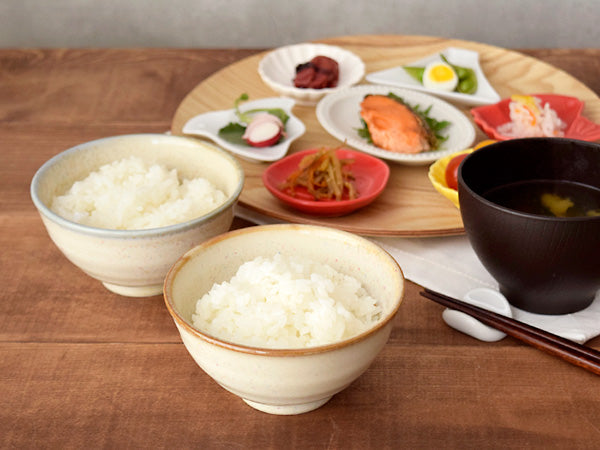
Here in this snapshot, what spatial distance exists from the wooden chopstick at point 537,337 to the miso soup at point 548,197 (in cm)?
23

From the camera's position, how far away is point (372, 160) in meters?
1.99

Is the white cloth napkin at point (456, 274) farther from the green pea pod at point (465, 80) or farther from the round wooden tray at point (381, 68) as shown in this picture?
the green pea pod at point (465, 80)

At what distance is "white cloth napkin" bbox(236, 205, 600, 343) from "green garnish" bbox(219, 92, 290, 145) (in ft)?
1.28

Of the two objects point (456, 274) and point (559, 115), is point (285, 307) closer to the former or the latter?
point (456, 274)

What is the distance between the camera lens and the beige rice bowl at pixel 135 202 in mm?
1433

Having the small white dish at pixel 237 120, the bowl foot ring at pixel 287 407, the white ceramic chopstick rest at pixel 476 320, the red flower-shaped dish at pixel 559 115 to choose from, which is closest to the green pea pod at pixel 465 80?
the red flower-shaped dish at pixel 559 115

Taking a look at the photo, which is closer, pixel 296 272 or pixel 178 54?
pixel 296 272

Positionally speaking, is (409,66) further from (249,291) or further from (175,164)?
(249,291)

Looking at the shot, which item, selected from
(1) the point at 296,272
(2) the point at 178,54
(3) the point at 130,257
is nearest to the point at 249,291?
(1) the point at 296,272

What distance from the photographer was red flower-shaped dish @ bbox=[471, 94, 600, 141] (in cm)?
208

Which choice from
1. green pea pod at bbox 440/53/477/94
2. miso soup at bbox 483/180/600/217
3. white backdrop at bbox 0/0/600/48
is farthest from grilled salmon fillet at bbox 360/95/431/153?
white backdrop at bbox 0/0/600/48

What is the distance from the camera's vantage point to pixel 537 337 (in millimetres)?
1360

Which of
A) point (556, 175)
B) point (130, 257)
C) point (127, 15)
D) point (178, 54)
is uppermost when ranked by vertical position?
point (556, 175)

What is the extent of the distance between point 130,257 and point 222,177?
348mm
